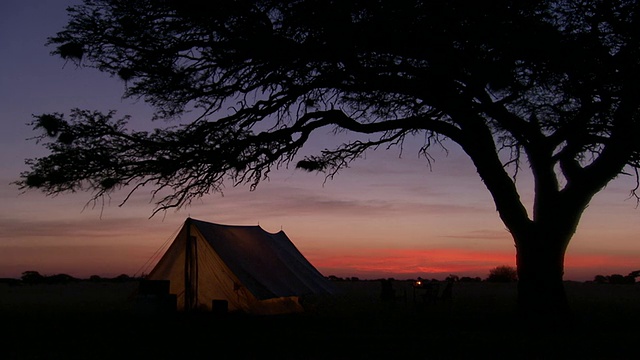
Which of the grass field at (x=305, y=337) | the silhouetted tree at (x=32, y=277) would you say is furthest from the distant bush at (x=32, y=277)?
the grass field at (x=305, y=337)

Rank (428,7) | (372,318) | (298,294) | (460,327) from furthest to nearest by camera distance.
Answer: (298,294)
(372,318)
(460,327)
(428,7)

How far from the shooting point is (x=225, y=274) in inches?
656

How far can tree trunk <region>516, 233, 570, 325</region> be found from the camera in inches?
539

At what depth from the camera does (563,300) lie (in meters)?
13.8

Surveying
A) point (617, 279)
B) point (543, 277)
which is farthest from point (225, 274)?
point (617, 279)

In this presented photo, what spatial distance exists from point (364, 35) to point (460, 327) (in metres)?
5.78

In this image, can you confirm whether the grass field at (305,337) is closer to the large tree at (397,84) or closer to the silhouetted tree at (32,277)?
the large tree at (397,84)

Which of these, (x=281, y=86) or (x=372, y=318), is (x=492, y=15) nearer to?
(x=281, y=86)

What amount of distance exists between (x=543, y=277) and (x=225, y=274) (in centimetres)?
699

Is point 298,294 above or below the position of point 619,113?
below

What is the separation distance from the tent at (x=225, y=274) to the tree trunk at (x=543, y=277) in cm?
545

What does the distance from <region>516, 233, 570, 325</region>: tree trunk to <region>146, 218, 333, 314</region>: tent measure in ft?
17.9

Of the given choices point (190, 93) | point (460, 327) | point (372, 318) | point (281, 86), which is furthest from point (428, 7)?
point (372, 318)

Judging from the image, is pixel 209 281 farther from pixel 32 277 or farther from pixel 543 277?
pixel 32 277
